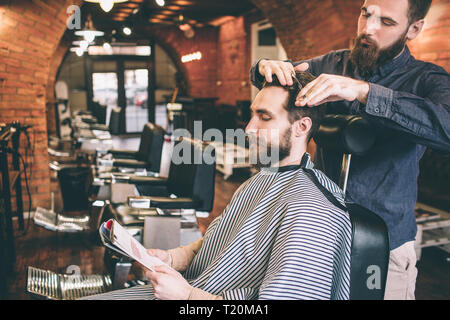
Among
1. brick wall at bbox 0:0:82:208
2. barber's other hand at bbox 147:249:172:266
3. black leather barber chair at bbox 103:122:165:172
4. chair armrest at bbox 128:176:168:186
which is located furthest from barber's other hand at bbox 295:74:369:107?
brick wall at bbox 0:0:82:208

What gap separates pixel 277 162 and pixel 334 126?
0.93 ft

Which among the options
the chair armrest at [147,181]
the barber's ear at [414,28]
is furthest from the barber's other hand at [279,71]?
the chair armrest at [147,181]

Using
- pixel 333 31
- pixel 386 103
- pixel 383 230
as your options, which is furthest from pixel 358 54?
pixel 333 31

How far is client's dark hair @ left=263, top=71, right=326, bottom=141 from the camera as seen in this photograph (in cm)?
133

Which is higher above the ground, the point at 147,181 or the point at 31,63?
the point at 31,63

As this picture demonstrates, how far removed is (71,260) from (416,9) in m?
3.11

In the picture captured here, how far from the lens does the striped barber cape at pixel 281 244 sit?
1.07m

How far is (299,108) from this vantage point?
1347 mm

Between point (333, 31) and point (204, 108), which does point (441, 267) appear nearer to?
point (333, 31)

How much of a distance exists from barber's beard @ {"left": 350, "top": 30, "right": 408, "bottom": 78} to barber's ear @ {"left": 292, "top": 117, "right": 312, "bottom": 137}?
0.86ft

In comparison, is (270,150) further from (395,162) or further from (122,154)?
(122,154)

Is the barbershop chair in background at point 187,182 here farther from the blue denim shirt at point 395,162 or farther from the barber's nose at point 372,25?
the barber's nose at point 372,25

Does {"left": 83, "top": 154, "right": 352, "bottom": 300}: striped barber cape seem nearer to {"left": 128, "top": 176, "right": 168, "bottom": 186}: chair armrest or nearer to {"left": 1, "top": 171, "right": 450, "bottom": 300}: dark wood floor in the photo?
{"left": 128, "top": 176, "right": 168, "bottom": 186}: chair armrest

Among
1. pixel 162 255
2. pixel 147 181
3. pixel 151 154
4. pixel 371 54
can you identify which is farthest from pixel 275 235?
pixel 151 154
